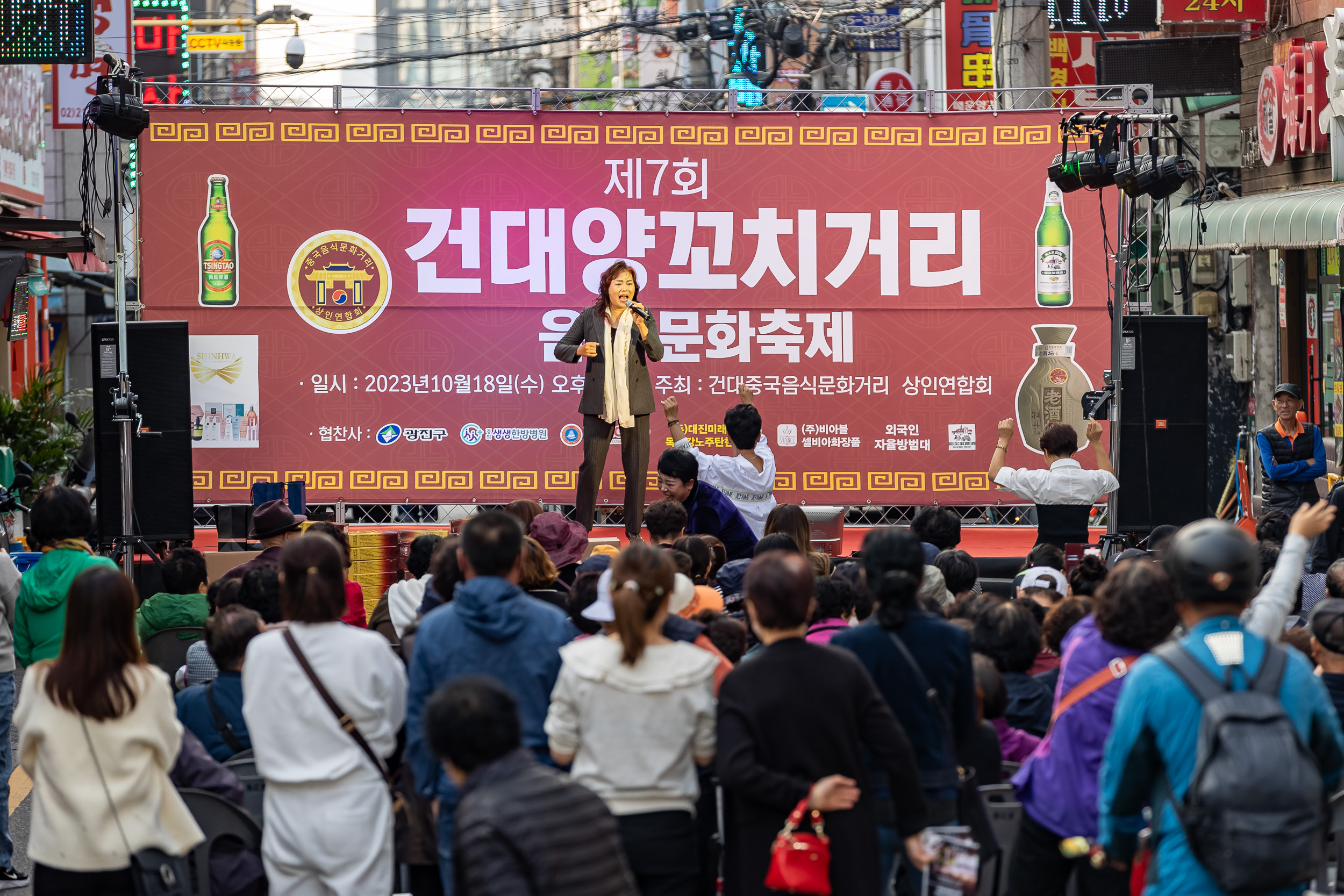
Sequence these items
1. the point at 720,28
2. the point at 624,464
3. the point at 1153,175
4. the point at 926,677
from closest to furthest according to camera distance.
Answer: the point at 926,677 → the point at 1153,175 → the point at 624,464 → the point at 720,28

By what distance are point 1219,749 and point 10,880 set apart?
4267 millimetres

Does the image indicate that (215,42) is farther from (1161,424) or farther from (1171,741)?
(1171,741)

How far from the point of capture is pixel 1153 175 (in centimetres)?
827

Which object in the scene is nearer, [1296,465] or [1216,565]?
[1216,565]

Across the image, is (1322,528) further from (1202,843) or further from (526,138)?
(526,138)

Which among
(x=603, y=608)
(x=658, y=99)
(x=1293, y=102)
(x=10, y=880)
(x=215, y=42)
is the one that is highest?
(x=215, y=42)

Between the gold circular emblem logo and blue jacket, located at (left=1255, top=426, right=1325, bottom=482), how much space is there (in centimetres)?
594

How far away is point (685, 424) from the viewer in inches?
408

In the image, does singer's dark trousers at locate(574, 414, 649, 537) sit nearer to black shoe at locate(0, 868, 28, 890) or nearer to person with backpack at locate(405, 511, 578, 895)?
black shoe at locate(0, 868, 28, 890)

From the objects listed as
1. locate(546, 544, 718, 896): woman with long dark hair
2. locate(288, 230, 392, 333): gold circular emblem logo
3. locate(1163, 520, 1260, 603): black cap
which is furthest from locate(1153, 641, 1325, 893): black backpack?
locate(288, 230, 392, 333): gold circular emblem logo

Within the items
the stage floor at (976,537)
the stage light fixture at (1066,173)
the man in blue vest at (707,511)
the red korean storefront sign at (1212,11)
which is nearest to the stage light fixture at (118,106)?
the stage floor at (976,537)

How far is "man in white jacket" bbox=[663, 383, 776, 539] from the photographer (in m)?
7.38

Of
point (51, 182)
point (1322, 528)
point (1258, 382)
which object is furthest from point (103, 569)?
point (51, 182)

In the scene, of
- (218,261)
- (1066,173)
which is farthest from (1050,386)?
(218,261)
